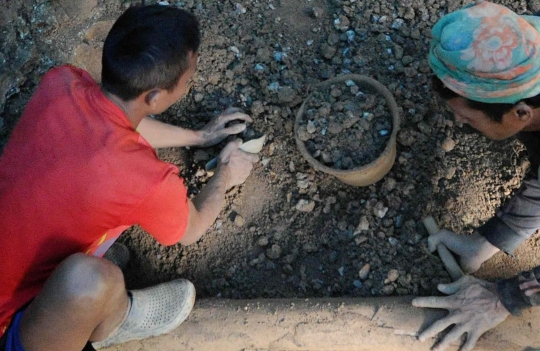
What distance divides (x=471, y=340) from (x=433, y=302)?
0.63 feet

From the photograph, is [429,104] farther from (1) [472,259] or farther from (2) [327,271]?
(2) [327,271]

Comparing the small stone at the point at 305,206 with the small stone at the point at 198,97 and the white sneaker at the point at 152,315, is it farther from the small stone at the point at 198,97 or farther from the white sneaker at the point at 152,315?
the small stone at the point at 198,97

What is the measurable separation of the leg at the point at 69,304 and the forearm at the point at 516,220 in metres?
1.60

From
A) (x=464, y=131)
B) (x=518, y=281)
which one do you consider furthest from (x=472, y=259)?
(x=464, y=131)

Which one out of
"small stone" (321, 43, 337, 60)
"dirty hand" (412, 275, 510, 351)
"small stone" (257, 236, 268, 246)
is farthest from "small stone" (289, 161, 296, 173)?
"dirty hand" (412, 275, 510, 351)

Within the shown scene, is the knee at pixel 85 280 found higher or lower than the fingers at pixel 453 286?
higher

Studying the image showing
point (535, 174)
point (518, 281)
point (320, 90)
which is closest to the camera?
point (518, 281)

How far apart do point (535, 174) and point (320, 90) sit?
3.34 ft

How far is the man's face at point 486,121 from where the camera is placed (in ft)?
5.95

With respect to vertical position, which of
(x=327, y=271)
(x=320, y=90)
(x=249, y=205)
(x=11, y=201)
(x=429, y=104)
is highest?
(x=11, y=201)

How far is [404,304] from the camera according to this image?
2.11m

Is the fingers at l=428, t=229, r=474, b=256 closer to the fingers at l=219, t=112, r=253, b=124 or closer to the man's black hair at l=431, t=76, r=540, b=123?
the man's black hair at l=431, t=76, r=540, b=123

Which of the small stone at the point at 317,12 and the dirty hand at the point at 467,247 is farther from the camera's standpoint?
the small stone at the point at 317,12

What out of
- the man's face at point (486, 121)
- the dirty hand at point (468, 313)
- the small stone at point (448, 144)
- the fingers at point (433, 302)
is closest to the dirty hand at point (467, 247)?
the dirty hand at point (468, 313)
